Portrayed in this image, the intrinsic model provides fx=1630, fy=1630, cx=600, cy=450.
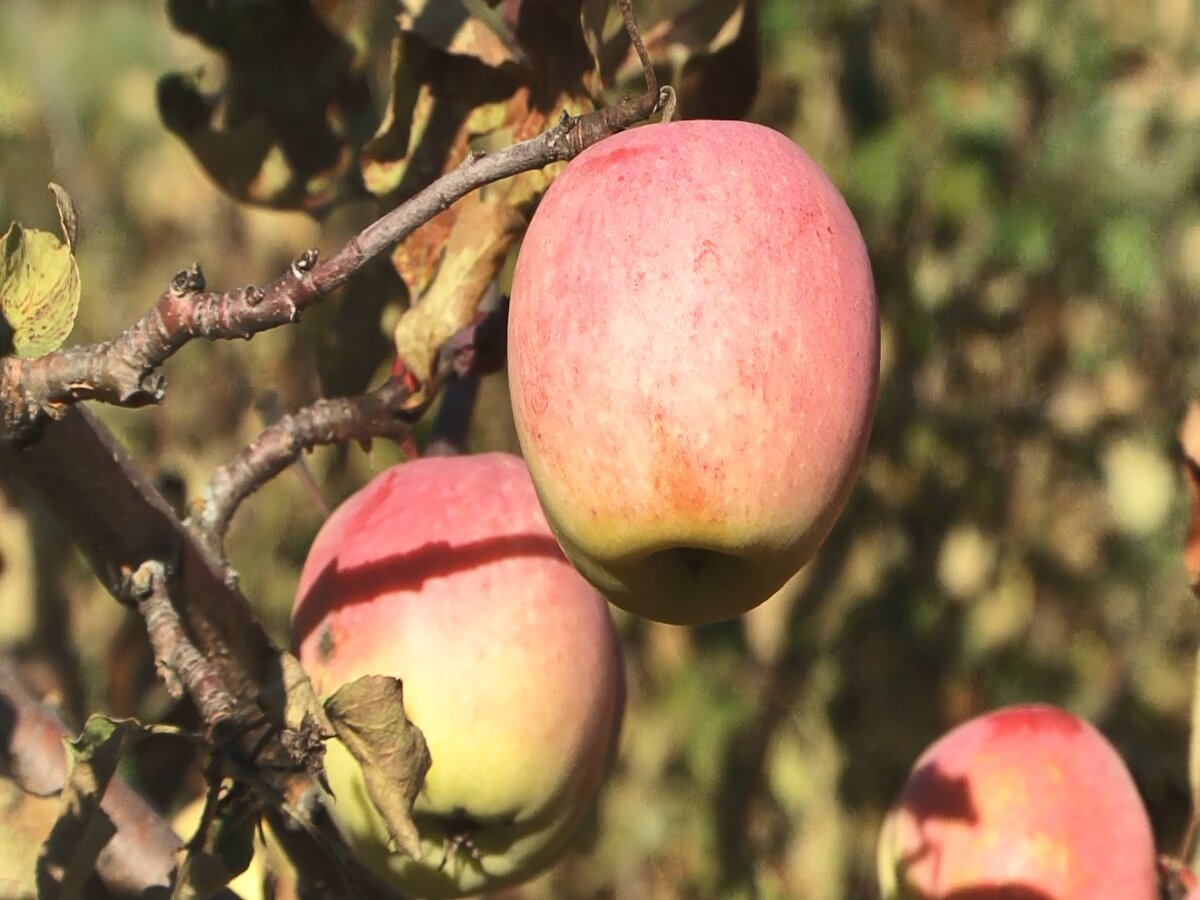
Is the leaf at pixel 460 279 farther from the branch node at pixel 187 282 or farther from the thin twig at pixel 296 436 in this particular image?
the branch node at pixel 187 282

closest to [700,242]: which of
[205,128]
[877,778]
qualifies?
[205,128]

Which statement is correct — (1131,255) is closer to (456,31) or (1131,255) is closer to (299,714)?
(456,31)

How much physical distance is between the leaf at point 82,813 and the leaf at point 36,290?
0.16 meters

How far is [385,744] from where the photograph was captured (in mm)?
726

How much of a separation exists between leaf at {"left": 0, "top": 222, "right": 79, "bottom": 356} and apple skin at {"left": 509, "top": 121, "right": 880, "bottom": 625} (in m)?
0.19

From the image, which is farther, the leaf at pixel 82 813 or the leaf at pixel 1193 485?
the leaf at pixel 1193 485

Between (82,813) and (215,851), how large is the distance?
67 mm

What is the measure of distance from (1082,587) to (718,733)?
17.6 inches

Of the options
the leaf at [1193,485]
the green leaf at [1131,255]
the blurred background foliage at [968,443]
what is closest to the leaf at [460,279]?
the leaf at [1193,485]

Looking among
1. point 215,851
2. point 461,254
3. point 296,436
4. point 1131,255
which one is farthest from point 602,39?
point 1131,255

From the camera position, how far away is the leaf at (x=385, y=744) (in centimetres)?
72

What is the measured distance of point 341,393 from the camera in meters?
1.13

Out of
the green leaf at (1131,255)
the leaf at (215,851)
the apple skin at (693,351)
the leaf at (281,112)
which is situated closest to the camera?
the apple skin at (693,351)

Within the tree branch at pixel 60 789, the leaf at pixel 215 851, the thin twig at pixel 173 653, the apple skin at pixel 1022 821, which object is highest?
the thin twig at pixel 173 653
